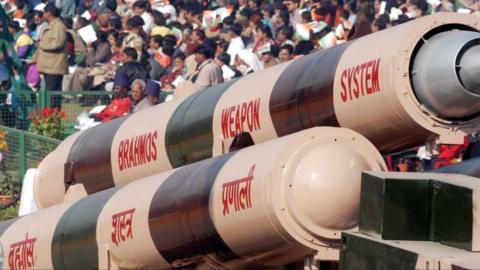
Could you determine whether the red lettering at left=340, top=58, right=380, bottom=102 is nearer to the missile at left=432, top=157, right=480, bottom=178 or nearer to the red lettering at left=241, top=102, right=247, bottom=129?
the missile at left=432, top=157, right=480, bottom=178

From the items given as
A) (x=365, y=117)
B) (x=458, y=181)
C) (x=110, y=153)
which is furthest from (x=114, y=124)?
(x=458, y=181)

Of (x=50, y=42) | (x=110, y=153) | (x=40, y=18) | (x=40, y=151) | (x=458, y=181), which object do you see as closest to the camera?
(x=458, y=181)

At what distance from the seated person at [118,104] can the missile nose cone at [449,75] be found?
8.82 metres

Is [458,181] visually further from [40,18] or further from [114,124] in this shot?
[40,18]

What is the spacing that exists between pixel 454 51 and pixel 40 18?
1716cm

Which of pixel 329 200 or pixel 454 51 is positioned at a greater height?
pixel 454 51

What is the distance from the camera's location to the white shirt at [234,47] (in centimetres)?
2571

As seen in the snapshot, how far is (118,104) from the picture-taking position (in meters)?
21.8

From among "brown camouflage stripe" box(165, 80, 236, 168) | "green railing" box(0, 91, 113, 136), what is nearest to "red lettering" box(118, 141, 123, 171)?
"brown camouflage stripe" box(165, 80, 236, 168)

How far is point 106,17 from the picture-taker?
99.0 ft

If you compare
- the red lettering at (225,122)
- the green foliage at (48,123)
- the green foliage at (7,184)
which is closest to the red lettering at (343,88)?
the red lettering at (225,122)

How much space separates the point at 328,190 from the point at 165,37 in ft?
49.5

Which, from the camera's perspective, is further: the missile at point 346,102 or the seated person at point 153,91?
the seated person at point 153,91

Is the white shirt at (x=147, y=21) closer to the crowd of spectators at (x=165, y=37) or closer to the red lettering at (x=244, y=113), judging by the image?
the crowd of spectators at (x=165, y=37)
